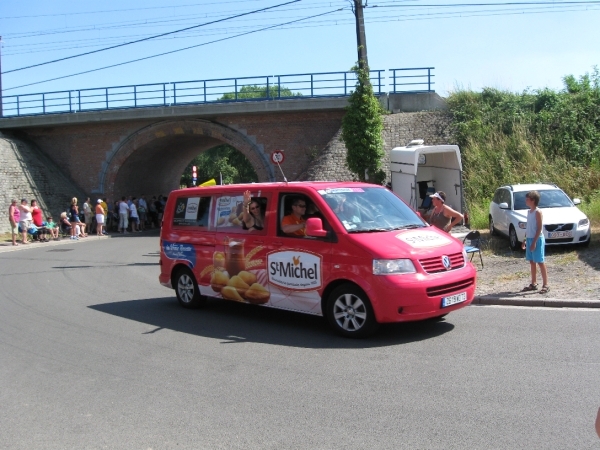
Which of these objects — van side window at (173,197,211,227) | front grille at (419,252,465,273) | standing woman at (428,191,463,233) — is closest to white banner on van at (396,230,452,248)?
front grille at (419,252,465,273)

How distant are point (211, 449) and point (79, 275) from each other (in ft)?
38.4

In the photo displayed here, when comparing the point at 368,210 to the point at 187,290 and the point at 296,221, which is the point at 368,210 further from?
the point at 187,290

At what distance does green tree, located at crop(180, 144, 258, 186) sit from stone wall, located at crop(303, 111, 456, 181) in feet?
145

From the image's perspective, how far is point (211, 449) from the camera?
455 centimetres

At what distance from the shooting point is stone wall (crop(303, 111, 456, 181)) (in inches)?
1066

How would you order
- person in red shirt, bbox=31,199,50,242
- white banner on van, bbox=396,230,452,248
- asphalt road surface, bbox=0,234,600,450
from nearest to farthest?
asphalt road surface, bbox=0,234,600,450
white banner on van, bbox=396,230,452,248
person in red shirt, bbox=31,199,50,242

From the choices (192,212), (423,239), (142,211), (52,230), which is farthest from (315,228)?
(142,211)

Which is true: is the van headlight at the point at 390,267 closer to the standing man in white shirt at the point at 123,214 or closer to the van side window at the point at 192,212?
the van side window at the point at 192,212

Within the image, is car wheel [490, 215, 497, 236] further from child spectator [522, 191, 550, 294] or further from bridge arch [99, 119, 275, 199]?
bridge arch [99, 119, 275, 199]

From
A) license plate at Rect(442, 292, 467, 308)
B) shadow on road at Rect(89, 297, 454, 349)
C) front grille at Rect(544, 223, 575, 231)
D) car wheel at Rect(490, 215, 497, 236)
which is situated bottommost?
shadow on road at Rect(89, 297, 454, 349)

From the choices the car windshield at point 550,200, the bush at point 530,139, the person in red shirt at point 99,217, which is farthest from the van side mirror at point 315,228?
the person in red shirt at point 99,217

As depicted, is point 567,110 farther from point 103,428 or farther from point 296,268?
point 103,428

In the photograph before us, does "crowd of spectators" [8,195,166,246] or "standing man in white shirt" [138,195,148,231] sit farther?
"standing man in white shirt" [138,195,148,231]

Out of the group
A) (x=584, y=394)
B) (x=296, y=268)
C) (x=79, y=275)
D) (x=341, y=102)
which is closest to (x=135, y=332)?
(x=296, y=268)
